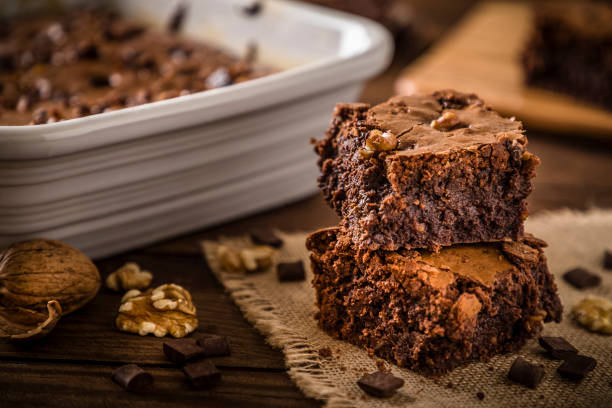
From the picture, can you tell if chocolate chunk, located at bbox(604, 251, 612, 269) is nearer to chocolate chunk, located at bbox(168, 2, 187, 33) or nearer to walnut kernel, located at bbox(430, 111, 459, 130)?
walnut kernel, located at bbox(430, 111, 459, 130)

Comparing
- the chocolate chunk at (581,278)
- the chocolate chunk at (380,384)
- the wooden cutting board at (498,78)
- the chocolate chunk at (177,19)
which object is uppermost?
the chocolate chunk at (177,19)

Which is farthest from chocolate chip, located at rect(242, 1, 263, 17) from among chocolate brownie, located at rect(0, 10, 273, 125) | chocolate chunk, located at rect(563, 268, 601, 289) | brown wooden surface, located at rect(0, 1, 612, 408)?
chocolate chunk, located at rect(563, 268, 601, 289)

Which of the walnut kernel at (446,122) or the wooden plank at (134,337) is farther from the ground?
the walnut kernel at (446,122)

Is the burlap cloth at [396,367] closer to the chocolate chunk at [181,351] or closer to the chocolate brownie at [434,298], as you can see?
the chocolate brownie at [434,298]

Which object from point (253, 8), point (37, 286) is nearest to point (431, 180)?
point (37, 286)

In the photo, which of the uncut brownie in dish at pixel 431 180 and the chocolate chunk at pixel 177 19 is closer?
the uncut brownie in dish at pixel 431 180

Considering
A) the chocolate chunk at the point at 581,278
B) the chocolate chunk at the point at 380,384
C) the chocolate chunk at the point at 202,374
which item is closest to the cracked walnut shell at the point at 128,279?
the chocolate chunk at the point at 202,374

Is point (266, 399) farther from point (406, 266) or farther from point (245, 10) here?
point (245, 10)

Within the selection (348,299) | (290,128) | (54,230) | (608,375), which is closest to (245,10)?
(290,128)

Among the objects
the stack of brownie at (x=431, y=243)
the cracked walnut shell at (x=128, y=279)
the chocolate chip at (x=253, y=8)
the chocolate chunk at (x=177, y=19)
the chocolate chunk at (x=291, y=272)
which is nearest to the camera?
the stack of brownie at (x=431, y=243)
